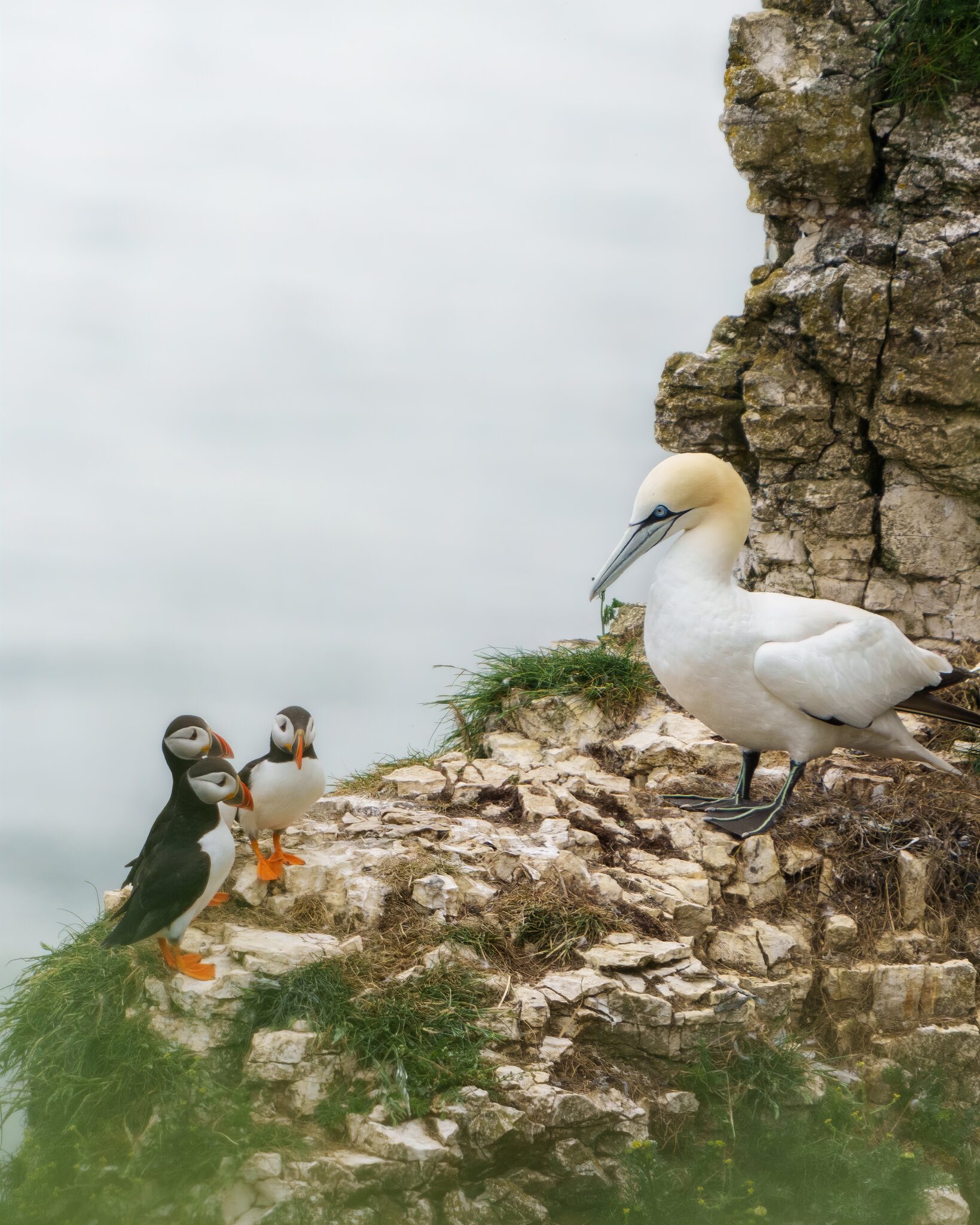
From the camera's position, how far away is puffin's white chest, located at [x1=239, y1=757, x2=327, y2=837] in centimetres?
529

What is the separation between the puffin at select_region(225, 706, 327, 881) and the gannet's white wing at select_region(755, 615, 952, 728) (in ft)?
7.90

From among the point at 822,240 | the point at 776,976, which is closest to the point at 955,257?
the point at 822,240

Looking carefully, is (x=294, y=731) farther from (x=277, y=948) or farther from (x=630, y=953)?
(x=630, y=953)

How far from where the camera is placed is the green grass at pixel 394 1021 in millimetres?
4527

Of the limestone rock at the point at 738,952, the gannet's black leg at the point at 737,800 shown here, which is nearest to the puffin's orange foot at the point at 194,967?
the limestone rock at the point at 738,952

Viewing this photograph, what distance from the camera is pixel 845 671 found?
235 inches

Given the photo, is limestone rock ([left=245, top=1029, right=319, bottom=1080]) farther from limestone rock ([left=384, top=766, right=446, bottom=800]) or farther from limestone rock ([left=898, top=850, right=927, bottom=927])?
limestone rock ([left=898, top=850, right=927, bottom=927])

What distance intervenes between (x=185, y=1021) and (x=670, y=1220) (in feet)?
7.13

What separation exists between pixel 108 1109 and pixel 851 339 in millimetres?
6900

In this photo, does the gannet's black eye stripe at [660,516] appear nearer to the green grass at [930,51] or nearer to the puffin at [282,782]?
the puffin at [282,782]

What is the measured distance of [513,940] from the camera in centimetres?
527

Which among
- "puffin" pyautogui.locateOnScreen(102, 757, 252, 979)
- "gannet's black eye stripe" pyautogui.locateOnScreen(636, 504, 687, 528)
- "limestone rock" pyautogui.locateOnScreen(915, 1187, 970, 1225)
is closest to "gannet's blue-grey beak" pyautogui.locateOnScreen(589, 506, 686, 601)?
"gannet's black eye stripe" pyautogui.locateOnScreen(636, 504, 687, 528)

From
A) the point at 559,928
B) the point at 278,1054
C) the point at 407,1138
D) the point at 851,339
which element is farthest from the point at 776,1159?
the point at 851,339

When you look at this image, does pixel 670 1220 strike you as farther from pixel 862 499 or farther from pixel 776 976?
pixel 862 499
